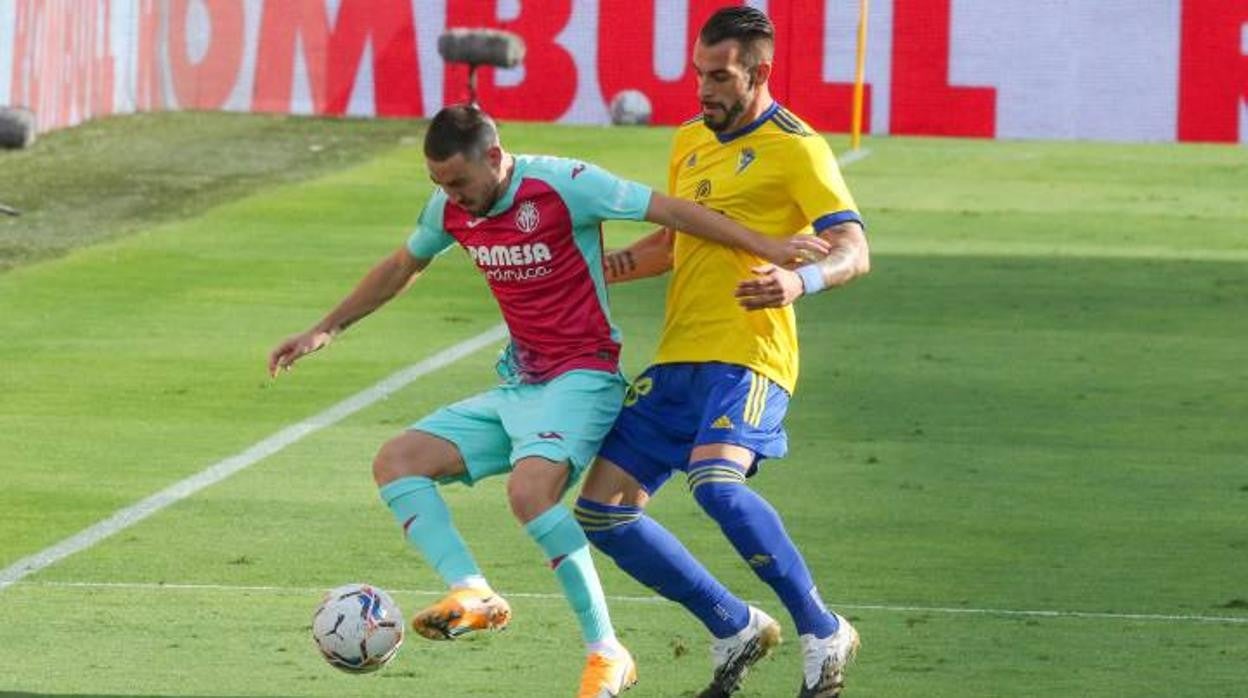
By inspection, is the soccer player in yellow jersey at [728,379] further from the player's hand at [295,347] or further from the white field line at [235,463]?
the white field line at [235,463]

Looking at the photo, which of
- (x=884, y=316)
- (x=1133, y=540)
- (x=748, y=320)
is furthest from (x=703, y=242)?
(x=884, y=316)

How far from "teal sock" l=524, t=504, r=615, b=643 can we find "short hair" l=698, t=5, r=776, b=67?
153cm

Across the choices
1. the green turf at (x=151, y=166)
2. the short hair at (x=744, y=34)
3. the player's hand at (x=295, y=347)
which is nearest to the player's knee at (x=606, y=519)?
the player's hand at (x=295, y=347)

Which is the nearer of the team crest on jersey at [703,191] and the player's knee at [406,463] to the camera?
the player's knee at [406,463]

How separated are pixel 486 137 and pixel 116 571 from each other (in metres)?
3.36

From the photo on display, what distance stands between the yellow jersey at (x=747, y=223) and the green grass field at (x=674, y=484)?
1.16 m

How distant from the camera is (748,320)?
30.4 ft

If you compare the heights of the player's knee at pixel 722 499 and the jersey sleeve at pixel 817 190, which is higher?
the jersey sleeve at pixel 817 190

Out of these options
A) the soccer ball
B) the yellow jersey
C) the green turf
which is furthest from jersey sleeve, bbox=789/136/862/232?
the green turf

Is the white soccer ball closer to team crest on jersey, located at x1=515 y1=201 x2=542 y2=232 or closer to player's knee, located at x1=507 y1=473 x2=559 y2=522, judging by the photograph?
team crest on jersey, located at x1=515 y1=201 x2=542 y2=232

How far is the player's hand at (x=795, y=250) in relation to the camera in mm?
8844

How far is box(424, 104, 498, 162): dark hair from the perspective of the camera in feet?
28.9

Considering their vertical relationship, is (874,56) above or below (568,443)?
below

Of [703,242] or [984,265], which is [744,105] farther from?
[984,265]
